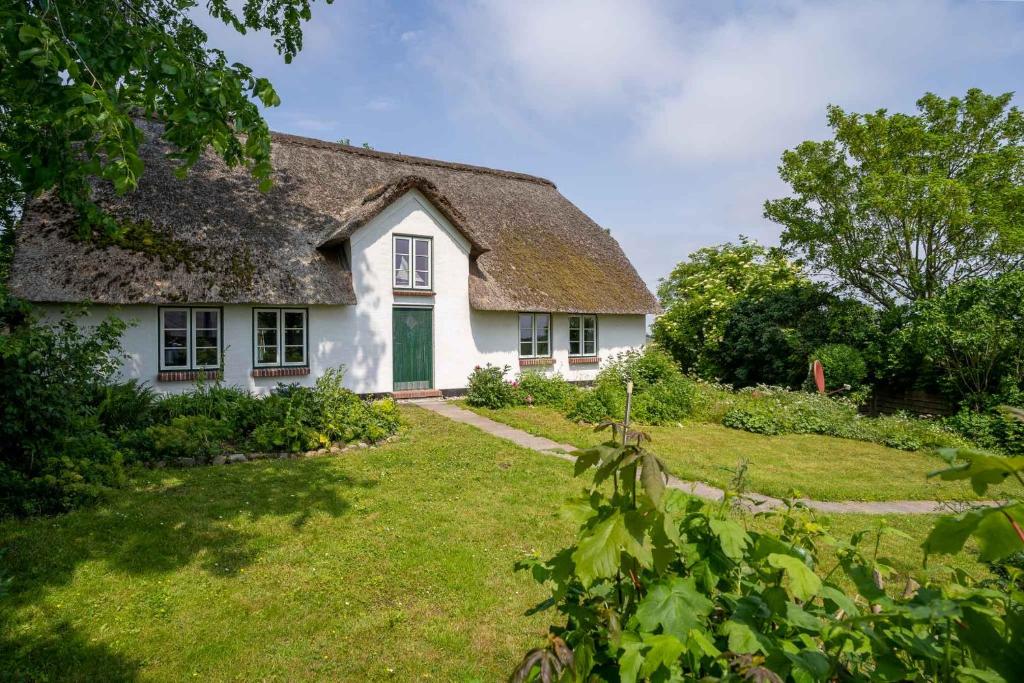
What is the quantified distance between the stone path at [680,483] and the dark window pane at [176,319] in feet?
18.2

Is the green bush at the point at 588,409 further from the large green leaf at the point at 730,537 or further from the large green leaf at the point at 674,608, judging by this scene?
the large green leaf at the point at 674,608

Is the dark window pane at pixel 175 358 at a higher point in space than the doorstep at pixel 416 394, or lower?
→ higher

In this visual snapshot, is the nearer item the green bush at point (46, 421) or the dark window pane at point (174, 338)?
the green bush at point (46, 421)

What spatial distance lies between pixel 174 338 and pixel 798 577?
13.6 metres

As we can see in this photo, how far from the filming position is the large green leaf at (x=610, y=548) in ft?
5.17

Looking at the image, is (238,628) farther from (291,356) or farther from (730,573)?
(291,356)

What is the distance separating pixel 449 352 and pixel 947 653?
14677 mm

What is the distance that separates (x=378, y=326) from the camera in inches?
576

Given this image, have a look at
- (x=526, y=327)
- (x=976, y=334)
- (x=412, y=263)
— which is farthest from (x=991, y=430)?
(x=412, y=263)

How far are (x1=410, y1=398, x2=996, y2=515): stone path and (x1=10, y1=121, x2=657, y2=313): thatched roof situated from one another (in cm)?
344

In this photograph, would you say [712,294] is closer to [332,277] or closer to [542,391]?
[542,391]

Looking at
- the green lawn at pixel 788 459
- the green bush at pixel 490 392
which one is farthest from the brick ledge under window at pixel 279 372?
the green lawn at pixel 788 459

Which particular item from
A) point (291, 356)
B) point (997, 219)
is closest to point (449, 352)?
point (291, 356)

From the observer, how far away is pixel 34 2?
18.7 ft
